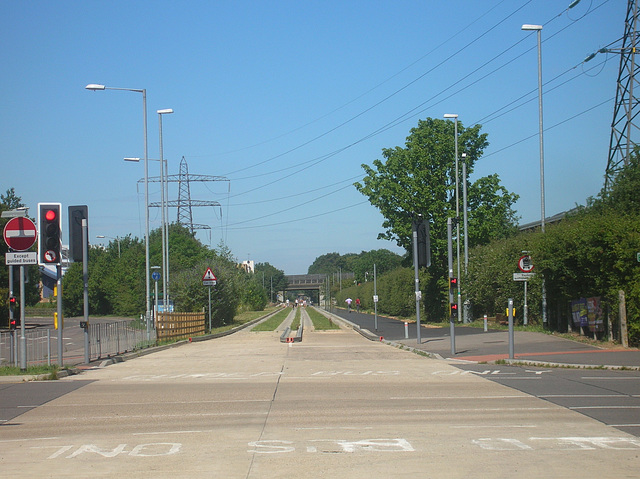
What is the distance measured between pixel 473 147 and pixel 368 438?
159 feet

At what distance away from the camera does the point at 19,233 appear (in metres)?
18.0

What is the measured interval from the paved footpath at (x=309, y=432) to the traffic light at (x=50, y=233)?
385 cm

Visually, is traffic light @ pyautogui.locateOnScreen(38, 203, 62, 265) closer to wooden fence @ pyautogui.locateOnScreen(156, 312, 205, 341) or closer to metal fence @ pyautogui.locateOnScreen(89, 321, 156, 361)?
metal fence @ pyautogui.locateOnScreen(89, 321, 156, 361)

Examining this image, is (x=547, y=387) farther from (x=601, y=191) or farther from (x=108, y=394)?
(x=601, y=191)

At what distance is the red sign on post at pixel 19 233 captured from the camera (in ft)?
59.2

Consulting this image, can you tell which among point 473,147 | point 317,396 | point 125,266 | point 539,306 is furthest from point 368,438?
point 125,266

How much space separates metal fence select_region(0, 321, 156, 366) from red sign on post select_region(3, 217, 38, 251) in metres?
3.74

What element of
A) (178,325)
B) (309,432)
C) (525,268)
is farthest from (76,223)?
(525,268)

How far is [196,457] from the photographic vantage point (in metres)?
8.15

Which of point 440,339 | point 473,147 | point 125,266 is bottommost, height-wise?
point 440,339

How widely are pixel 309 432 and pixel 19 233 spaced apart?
39.0 ft

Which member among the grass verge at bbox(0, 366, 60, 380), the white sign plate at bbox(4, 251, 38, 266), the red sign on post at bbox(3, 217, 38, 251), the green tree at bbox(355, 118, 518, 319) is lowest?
the grass verge at bbox(0, 366, 60, 380)

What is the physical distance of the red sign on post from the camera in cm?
1803

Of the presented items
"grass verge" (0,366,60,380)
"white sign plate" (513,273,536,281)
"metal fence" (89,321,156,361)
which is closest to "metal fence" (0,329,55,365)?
"metal fence" (89,321,156,361)
